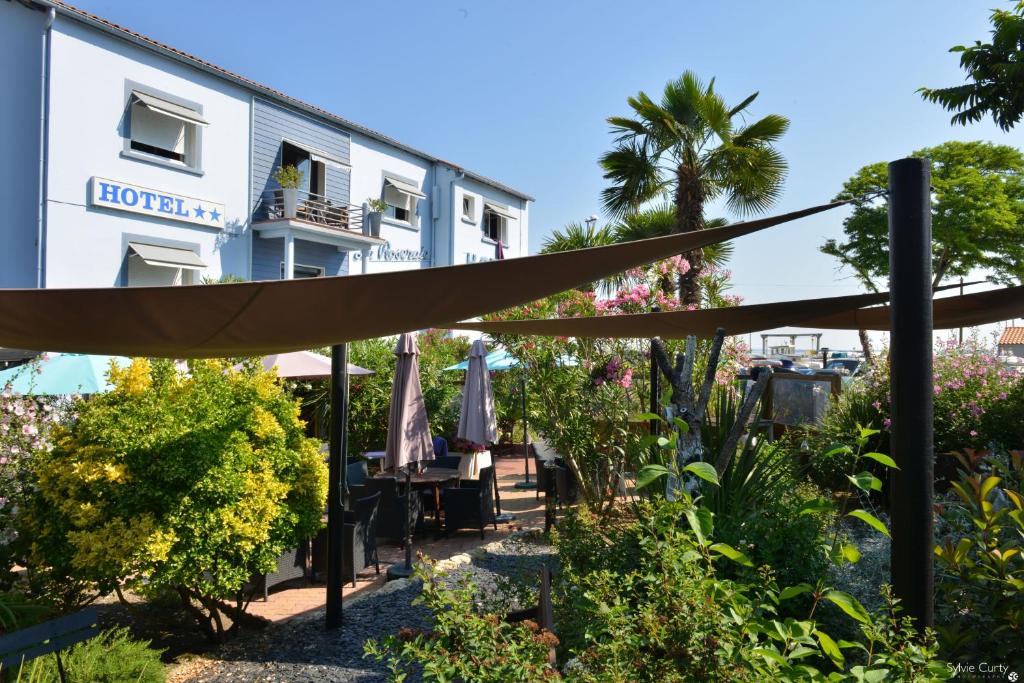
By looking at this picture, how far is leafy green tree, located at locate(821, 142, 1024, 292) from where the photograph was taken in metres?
18.8

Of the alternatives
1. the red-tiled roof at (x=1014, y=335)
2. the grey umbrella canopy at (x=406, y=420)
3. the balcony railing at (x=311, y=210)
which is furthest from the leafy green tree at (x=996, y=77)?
the red-tiled roof at (x=1014, y=335)

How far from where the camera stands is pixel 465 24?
5.69 meters

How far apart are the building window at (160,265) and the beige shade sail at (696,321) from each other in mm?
8946

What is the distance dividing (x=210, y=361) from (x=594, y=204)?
9.84 metres

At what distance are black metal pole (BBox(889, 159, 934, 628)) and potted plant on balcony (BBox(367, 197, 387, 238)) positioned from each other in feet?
50.7

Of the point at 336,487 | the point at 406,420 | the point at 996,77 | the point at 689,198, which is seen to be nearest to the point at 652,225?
Answer: the point at 689,198

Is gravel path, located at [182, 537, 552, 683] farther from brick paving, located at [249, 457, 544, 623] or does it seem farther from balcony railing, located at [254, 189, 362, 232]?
balcony railing, located at [254, 189, 362, 232]

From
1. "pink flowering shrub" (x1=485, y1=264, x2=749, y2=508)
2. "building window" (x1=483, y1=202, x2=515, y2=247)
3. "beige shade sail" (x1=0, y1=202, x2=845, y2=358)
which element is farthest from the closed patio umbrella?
"building window" (x1=483, y1=202, x2=515, y2=247)

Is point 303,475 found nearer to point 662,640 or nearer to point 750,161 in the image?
point 662,640

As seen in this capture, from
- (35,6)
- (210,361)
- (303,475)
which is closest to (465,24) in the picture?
(210,361)

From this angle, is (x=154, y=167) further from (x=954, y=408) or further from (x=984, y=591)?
(x=984, y=591)

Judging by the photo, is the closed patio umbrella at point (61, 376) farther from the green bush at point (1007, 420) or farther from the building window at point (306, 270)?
the green bush at point (1007, 420)

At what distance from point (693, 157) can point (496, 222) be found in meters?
11.6

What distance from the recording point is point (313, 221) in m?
14.8
